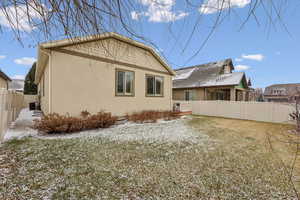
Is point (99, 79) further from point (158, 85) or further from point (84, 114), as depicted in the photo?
point (158, 85)

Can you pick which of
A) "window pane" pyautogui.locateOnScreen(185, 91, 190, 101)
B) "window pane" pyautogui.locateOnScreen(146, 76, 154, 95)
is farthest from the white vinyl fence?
"window pane" pyautogui.locateOnScreen(146, 76, 154, 95)

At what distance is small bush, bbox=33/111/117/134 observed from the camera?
481 centimetres

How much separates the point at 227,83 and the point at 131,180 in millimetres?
13012

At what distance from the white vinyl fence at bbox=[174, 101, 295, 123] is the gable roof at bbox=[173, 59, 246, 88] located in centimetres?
279

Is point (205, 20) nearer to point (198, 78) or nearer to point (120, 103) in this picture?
point (120, 103)

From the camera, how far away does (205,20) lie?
1.22 meters

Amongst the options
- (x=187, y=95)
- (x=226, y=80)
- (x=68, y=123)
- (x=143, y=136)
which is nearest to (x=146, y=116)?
(x=143, y=136)

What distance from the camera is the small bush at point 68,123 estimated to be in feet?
15.8

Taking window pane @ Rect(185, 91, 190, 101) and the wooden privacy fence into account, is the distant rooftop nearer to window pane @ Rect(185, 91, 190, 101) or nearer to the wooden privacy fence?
the wooden privacy fence

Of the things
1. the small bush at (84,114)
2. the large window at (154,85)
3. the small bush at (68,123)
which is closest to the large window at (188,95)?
the large window at (154,85)

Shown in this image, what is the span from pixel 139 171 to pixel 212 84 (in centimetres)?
1291

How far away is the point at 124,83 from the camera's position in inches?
301

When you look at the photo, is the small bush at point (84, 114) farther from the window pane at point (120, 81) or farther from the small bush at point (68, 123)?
the window pane at point (120, 81)

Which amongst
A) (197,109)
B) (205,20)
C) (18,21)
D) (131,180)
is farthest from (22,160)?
(197,109)
